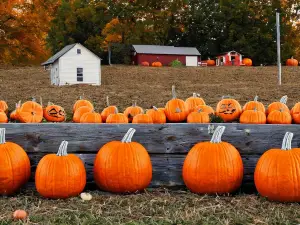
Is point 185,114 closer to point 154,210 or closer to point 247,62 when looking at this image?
point 154,210

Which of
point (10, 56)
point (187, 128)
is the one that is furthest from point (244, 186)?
point (10, 56)

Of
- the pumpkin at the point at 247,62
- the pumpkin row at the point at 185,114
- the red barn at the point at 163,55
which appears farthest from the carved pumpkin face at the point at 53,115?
the pumpkin at the point at 247,62

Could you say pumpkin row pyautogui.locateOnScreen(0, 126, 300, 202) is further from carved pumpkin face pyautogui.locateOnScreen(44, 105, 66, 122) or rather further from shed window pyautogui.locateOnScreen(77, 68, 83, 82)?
shed window pyautogui.locateOnScreen(77, 68, 83, 82)

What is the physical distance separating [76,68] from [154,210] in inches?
618

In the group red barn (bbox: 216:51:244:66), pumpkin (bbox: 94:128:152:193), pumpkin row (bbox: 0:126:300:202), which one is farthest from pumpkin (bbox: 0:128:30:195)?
red barn (bbox: 216:51:244:66)

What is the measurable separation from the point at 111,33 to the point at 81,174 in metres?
31.4

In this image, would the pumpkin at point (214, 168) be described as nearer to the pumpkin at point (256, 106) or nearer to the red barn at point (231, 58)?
the pumpkin at point (256, 106)

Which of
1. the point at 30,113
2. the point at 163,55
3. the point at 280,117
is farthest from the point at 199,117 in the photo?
the point at 163,55

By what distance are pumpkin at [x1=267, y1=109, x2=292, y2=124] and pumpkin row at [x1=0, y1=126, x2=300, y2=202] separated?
184 centimetres

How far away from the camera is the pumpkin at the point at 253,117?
5483mm

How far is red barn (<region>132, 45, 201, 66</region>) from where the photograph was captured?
100 ft

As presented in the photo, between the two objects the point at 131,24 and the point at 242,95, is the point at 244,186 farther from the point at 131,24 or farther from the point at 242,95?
the point at 131,24

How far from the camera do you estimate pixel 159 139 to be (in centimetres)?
398

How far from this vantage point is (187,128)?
3990 mm
